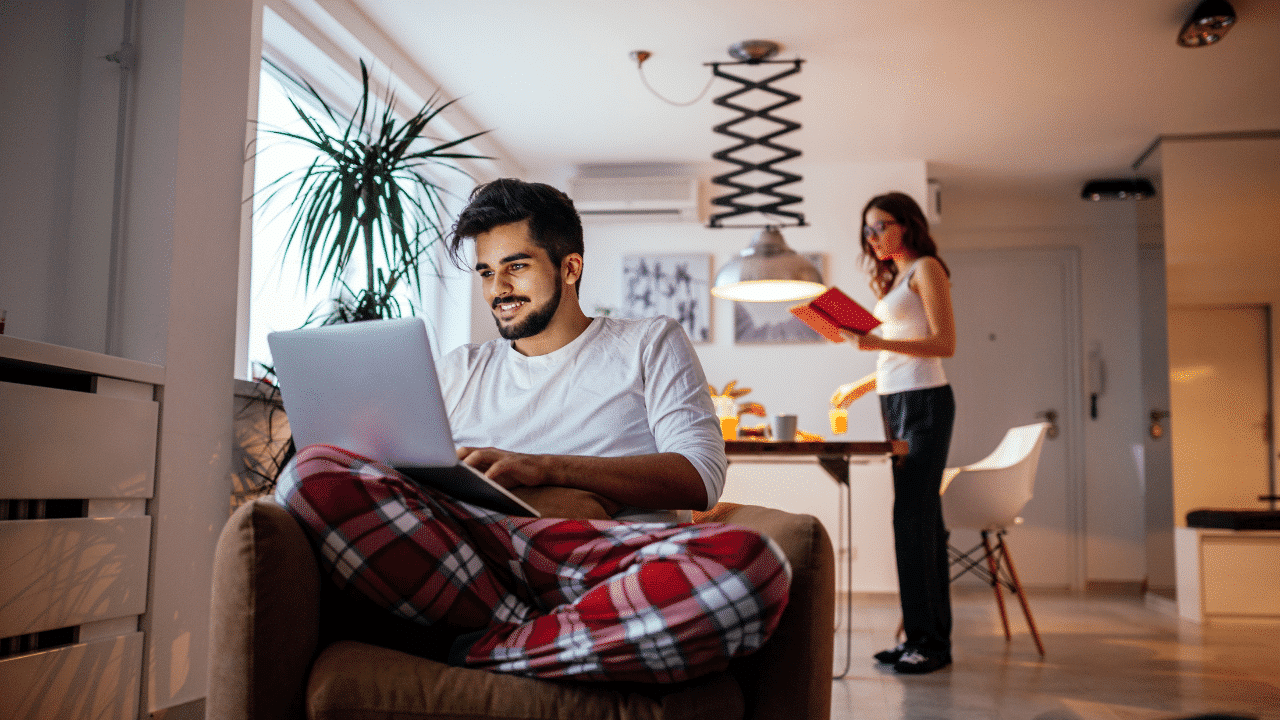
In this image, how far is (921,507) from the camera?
3.09m

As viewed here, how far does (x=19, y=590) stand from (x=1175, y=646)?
3.88 m

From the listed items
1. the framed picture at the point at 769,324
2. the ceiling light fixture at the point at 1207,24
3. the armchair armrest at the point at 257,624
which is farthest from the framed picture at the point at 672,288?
the armchair armrest at the point at 257,624

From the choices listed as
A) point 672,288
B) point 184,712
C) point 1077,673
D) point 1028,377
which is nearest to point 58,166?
point 184,712

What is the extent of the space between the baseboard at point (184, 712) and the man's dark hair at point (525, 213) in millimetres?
1424

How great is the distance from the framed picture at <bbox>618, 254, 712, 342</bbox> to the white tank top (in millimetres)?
2263

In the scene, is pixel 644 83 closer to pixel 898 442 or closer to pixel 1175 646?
pixel 898 442

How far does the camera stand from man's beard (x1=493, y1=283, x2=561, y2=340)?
1.73 meters

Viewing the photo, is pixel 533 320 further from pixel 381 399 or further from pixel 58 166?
pixel 58 166

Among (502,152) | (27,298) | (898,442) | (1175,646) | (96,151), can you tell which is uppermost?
(502,152)

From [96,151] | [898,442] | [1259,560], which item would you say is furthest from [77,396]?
[1259,560]

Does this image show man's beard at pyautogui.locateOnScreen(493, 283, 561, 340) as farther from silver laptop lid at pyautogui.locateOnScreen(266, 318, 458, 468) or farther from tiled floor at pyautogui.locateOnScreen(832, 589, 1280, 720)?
tiled floor at pyautogui.locateOnScreen(832, 589, 1280, 720)

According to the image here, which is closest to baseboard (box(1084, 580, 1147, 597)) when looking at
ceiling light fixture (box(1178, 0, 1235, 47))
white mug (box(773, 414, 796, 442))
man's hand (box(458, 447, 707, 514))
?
ceiling light fixture (box(1178, 0, 1235, 47))

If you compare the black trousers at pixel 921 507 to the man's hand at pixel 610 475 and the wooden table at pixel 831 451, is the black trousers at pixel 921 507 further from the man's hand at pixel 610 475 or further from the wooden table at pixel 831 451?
the man's hand at pixel 610 475

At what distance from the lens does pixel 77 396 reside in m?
1.85
